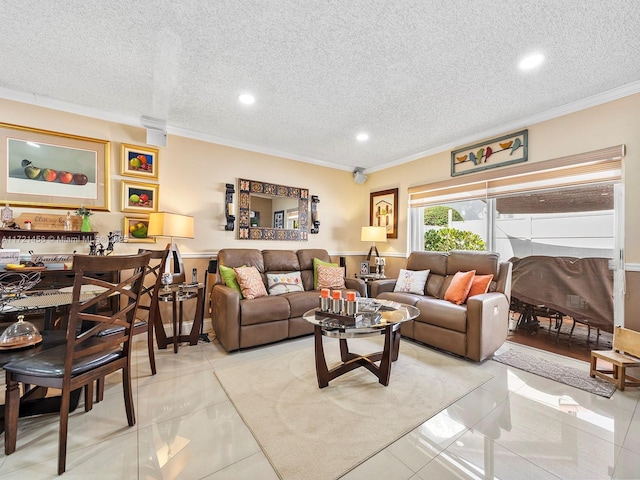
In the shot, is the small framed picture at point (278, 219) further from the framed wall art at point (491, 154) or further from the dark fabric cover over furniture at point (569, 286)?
the dark fabric cover over furniture at point (569, 286)

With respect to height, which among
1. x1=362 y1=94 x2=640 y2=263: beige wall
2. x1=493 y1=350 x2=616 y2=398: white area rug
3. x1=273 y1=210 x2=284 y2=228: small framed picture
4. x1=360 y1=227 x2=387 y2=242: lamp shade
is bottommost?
x1=493 y1=350 x2=616 y2=398: white area rug

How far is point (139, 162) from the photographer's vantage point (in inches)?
130

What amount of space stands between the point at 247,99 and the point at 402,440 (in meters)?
3.10

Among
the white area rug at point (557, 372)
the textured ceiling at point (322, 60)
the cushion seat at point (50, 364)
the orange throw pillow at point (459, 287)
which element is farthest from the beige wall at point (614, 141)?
the cushion seat at point (50, 364)

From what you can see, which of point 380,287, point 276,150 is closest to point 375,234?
point 380,287

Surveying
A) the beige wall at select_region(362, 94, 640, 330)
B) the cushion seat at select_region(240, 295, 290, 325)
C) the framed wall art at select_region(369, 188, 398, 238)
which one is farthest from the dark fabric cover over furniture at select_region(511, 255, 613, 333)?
the cushion seat at select_region(240, 295, 290, 325)

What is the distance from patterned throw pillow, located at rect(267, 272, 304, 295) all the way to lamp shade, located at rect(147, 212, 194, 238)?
1.14m

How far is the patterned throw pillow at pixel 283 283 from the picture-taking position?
3.51m

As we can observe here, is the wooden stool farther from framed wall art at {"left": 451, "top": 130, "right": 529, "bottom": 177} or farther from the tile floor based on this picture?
framed wall art at {"left": 451, "top": 130, "right": 529, "bottom": 177}

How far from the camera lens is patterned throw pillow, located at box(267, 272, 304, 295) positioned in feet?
11.5

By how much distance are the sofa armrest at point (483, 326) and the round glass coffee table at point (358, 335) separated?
577 millimetres

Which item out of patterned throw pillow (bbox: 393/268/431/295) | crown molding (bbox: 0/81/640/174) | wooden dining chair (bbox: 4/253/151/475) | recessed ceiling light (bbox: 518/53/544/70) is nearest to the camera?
wooden dining chair (bbox: 4/253/151/475)

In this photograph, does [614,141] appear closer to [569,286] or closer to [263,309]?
[569,286]

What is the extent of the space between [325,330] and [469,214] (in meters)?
2.98
